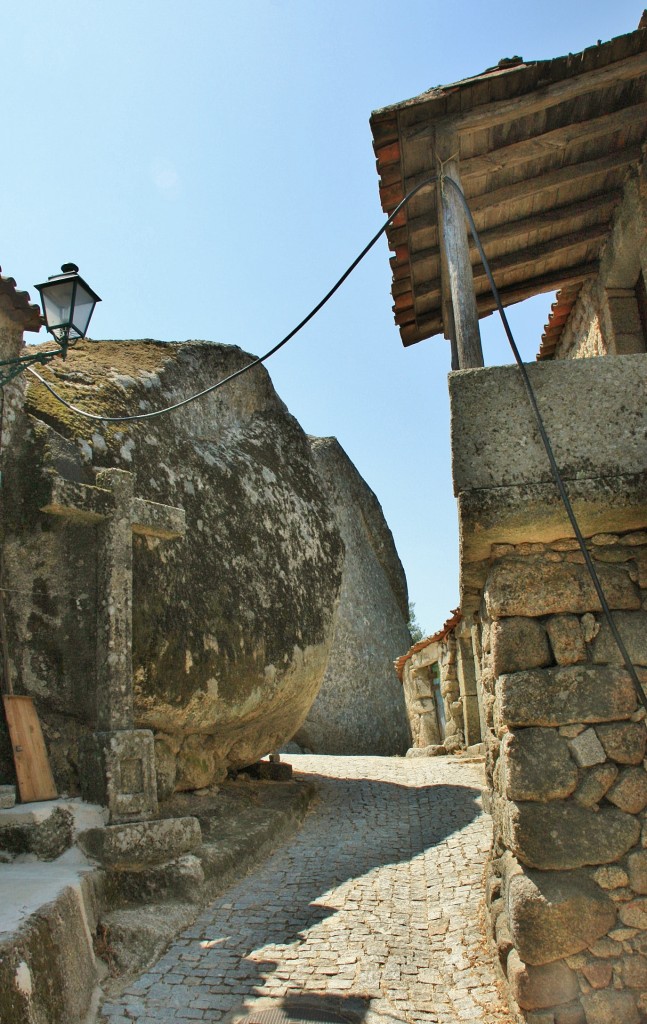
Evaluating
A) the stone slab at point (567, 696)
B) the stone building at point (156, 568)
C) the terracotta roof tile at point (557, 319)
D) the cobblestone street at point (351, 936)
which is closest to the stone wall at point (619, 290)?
the terracotta roof tile at point (557, 319)

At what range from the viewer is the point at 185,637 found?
547cm

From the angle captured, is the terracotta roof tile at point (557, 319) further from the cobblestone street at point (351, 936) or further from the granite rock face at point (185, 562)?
the cobblestone street at point (351, 936)

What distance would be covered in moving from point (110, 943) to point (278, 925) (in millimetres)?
921

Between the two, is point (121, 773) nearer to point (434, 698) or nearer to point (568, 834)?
point (568, 834)

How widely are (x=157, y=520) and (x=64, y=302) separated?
5.09 feet

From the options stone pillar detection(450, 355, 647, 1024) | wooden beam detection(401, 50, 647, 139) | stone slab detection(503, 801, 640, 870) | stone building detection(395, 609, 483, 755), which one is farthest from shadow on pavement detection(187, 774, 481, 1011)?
wooden beam detection(401, 50, 647, 139)

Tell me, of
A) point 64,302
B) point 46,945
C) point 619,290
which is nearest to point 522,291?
point 619,290

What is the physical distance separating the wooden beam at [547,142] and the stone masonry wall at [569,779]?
2391 millimetres

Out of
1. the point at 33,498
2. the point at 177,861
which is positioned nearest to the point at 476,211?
the point at 33,498

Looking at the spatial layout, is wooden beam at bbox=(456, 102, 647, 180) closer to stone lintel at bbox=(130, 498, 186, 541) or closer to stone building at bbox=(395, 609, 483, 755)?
stone lintel at bbox=(130, 498, 186, 541)

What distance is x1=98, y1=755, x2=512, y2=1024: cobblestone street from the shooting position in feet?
11.1

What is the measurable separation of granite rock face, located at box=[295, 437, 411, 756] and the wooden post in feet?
22.0

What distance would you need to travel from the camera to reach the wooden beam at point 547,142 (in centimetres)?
451

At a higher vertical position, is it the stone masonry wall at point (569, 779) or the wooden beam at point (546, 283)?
the wooden beam at point (546, 283)
